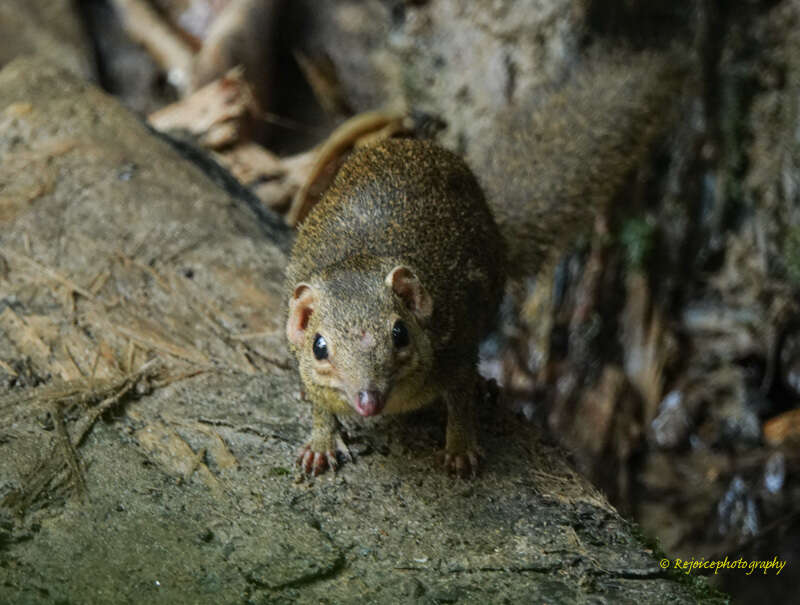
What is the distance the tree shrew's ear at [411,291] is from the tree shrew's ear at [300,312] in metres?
0.32

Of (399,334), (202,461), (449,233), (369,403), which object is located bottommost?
(202,461)

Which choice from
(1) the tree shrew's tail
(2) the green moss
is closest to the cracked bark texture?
(1) the tree shrew's tail

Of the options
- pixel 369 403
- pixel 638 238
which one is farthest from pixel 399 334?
pixel 638 238

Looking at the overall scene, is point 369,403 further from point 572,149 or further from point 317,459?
point 572,149

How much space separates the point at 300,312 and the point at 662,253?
3912 mm

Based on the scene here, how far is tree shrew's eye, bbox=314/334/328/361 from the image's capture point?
3303mm

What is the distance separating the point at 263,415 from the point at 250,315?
780 mm

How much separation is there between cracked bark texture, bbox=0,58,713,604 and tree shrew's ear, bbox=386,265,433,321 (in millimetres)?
583

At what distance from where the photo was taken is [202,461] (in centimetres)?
344

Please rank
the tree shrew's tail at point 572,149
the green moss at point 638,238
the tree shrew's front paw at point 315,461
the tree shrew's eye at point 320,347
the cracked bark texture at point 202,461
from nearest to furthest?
1. the cracked bark texture at point 202,461
2. the tree shrew's eye at point 320,347
3. the tree shrew's front paw at point 315,461
4. the tree shrew's tail at point 572,149
5. the green moss at point 638,238

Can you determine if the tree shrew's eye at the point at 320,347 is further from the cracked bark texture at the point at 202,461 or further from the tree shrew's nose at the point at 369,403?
the cracked bark texture at the point at 202,461

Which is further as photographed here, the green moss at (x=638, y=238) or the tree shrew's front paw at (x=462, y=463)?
the green moss at (x=638, y=238)

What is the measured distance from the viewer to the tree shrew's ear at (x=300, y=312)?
11.4 feet

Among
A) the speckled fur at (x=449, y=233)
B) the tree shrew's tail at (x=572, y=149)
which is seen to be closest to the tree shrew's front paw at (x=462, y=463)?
the speckled fur at (x=449, y=233)
